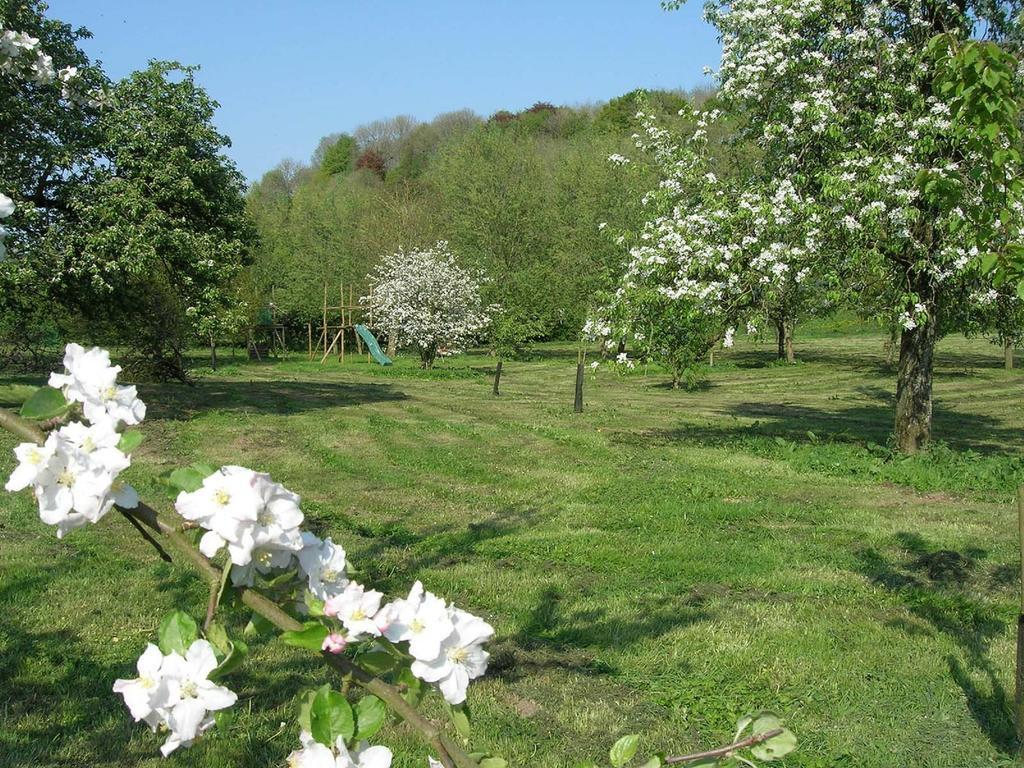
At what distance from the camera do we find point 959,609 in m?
6.32

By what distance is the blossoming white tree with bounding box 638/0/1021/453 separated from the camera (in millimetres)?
10594

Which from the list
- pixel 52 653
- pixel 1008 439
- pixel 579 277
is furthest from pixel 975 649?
pixel 579 277

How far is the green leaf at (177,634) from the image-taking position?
1.16 m


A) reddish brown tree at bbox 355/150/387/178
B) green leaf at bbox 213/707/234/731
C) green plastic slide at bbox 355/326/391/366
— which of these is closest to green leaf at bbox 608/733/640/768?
green leaf at bbox 213/707/234/731

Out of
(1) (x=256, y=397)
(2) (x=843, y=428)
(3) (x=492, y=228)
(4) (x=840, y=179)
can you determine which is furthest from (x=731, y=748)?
(3) (x=492, y=228)

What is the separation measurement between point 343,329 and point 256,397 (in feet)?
62.9

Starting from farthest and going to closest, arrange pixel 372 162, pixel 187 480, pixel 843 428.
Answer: pixel 372 162 < pixel 843 428 < pixel 187 480

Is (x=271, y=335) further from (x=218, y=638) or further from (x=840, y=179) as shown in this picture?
(x=218, y=638)

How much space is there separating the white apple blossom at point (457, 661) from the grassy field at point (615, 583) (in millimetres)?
710

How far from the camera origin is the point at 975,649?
18.1 ft

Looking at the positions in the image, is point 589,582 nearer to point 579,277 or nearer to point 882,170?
point 882,170

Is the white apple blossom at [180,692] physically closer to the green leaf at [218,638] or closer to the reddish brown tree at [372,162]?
the green leaf at [218,638]

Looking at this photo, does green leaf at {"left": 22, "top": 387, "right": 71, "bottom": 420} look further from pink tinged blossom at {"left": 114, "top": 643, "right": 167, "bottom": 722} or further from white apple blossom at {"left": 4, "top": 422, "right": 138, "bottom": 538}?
pink tinged blossom at {"left": 114, "top": 643, "right": 167, "bottom": 722}

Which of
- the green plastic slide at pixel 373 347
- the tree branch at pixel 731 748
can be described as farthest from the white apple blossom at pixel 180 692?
the green plastic slide at pixel 373 347
